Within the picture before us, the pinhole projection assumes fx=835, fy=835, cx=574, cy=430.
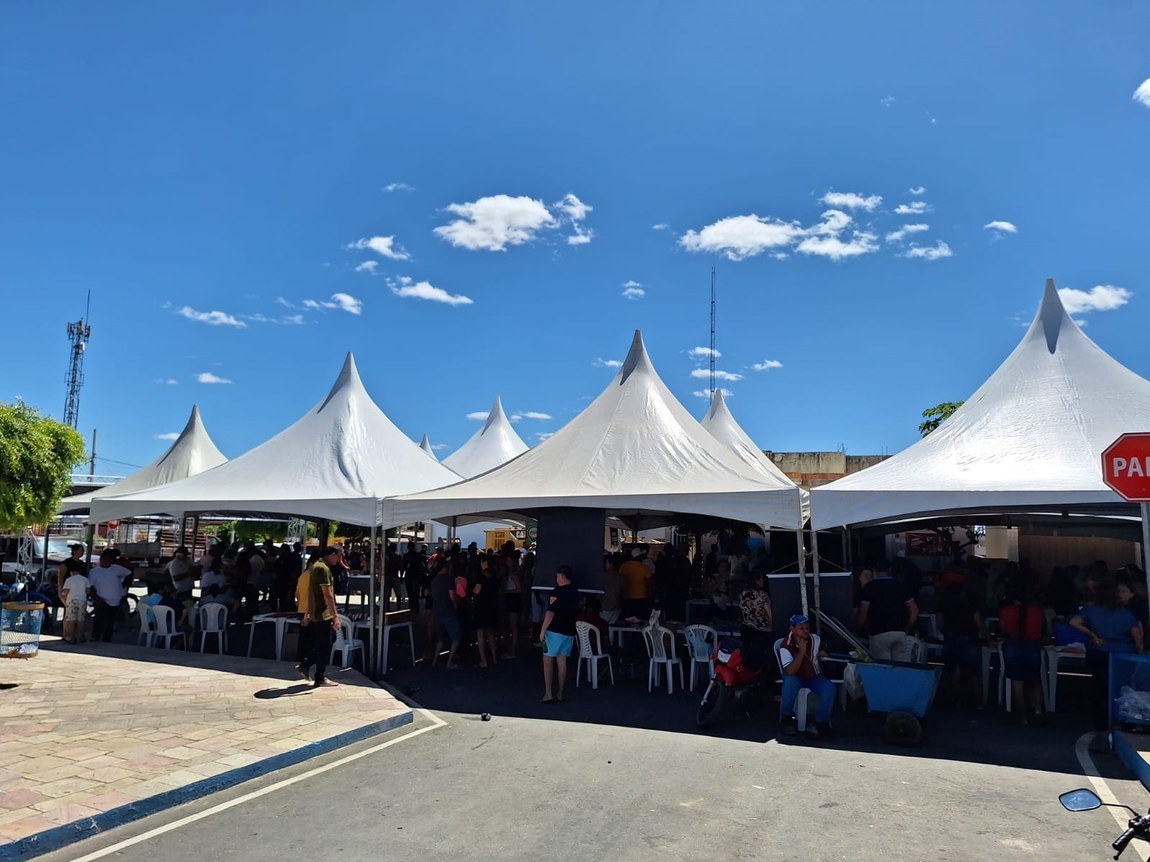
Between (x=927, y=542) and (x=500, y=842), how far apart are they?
22.8 metres

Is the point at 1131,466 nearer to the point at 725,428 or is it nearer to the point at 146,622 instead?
the point at 146,622

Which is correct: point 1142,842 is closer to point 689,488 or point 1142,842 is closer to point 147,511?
point 689,488

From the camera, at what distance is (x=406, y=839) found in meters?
4.66

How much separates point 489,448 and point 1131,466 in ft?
66.9

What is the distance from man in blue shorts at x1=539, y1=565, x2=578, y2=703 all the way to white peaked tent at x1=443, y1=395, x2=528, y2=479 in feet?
46.9

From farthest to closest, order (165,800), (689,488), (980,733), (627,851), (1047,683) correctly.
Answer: (689,488) → (1047,683) → (980,733) → (165,800) → (627,851)

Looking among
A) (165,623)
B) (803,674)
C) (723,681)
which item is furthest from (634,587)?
(165,623)

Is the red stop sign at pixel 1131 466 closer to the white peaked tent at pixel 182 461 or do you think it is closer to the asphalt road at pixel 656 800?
the asphalt road at pixel 656 800

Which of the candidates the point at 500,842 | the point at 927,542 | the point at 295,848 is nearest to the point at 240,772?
the point at 295,848

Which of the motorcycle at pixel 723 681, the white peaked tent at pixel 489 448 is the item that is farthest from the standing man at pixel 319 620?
the white peaked tent at pixel 489 448

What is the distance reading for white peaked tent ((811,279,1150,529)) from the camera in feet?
26.8

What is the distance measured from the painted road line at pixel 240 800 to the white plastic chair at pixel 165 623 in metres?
5.90

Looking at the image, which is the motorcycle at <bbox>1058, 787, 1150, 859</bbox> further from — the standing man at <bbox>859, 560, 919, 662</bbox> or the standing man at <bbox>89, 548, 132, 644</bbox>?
the standing man at <bbox>89, 548, 132, 644</bbox>

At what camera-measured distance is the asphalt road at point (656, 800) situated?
15.0ft
